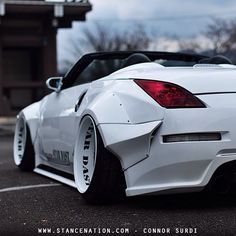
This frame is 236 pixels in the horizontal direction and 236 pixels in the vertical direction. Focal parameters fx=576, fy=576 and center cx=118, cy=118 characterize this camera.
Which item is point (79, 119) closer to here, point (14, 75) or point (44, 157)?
point (44, 157)

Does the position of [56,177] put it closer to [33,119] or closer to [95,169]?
[33,119]

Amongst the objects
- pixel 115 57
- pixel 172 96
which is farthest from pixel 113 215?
pixel 115 57

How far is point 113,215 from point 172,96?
3.21 ft

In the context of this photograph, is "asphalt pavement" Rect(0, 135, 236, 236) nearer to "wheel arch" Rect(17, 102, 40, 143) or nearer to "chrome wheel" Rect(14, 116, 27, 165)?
"wheel arch" Rect(17, 102, 40, 143)

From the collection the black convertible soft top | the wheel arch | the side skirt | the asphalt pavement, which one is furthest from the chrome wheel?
the asphalt pavement

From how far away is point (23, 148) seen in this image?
6918 millimetres

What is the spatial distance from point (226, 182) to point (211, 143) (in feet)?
1.57

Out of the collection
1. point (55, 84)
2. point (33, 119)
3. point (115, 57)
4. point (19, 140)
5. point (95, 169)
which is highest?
point (115, 57)

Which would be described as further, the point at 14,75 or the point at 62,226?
the point at 14,75

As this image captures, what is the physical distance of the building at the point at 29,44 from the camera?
862 inches

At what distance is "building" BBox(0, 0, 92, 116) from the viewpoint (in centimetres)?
2189

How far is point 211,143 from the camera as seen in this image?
411 centimetres

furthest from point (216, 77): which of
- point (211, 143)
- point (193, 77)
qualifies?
point (211, 143)

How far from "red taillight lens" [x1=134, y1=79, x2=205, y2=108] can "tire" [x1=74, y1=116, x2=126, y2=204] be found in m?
0.57
